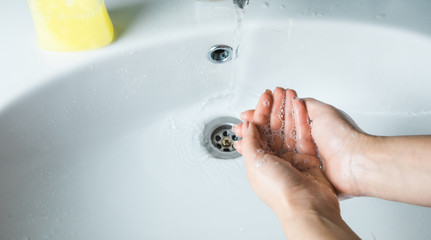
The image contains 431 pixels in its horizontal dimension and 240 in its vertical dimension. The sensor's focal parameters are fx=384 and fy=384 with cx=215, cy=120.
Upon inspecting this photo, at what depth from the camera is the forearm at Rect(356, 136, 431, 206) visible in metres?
0.45

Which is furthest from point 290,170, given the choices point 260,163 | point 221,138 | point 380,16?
point 380,16

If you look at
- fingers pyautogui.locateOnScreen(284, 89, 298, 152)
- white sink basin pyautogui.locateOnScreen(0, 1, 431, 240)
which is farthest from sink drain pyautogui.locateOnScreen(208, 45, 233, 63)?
fingers pyautogui.locateOnScreen(284, 89, 298, 152)

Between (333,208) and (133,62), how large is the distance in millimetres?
327

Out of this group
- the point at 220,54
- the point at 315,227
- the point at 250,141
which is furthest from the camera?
the point at 220,54

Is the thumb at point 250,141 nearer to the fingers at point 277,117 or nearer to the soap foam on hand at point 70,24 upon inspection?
the fingers at point 277,117

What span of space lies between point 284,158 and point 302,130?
0.05 metres

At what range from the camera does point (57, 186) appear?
1.67 feet

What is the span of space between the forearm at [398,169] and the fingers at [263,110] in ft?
0.44

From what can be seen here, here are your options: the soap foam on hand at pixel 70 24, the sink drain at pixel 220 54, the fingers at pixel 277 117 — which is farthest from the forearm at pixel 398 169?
the soap foam on hand at pixel 70 24

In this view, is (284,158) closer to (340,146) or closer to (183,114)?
(340,146)

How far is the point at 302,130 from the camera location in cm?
53

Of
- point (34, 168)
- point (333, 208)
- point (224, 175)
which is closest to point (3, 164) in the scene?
point (34, 168)

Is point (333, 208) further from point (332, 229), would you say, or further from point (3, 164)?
point (3, 164)

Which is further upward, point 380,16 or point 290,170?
point 380,16
